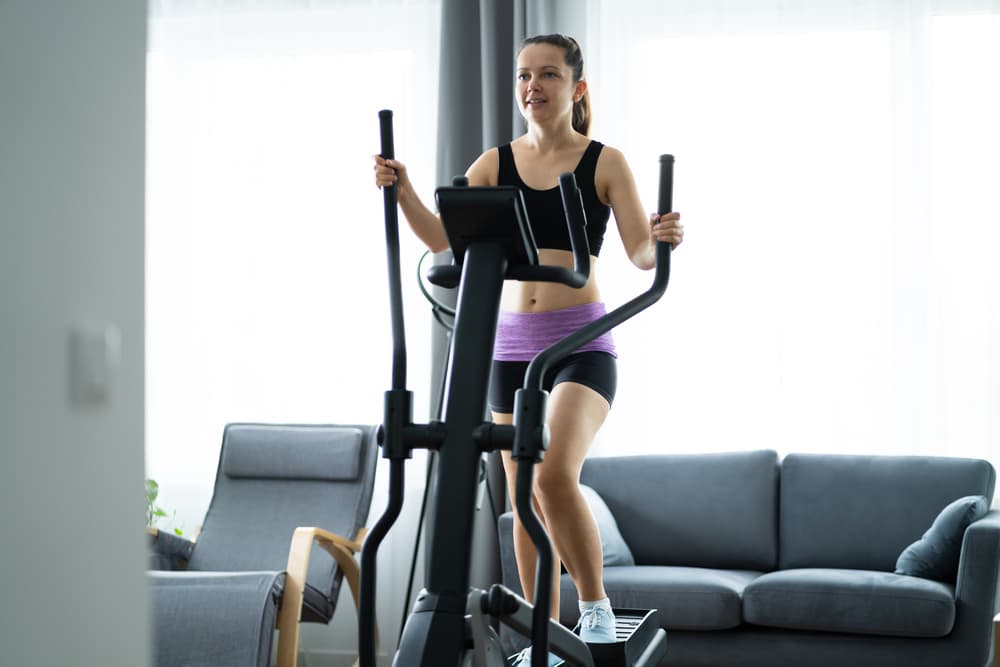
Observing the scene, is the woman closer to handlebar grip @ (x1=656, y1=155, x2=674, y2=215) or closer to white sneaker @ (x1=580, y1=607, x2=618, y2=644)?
white sneaker @ (x1=580, y1=607, x2=618, y2=644)

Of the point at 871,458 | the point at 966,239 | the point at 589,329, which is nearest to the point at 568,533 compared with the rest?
the point at 589,329

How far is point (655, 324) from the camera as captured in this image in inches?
169

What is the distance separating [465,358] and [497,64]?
2.88 m

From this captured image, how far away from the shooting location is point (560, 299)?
250 cm

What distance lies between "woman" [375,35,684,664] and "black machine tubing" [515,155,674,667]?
383 mm

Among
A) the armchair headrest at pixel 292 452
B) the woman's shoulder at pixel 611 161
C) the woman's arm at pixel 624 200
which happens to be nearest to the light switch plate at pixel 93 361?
the woman's arm at pixel 624 200

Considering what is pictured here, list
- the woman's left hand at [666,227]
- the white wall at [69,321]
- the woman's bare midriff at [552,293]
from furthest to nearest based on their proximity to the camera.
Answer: the woman's bare midriff at [552,293] → the woman's left hand at [666,227] → the white wall at [69,321]

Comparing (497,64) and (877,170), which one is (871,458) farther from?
(497,64)

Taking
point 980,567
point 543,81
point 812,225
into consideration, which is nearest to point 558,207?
point 543,81

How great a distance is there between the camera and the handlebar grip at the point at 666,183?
1812mm

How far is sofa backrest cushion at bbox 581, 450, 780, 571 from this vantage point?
3.91m

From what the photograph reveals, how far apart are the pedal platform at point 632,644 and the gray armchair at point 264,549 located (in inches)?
40.9

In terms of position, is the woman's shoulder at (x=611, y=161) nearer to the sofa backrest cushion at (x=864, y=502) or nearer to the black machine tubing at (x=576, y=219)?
the black machine tubing at (x=576, y=219)

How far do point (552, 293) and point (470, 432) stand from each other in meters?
0.86
